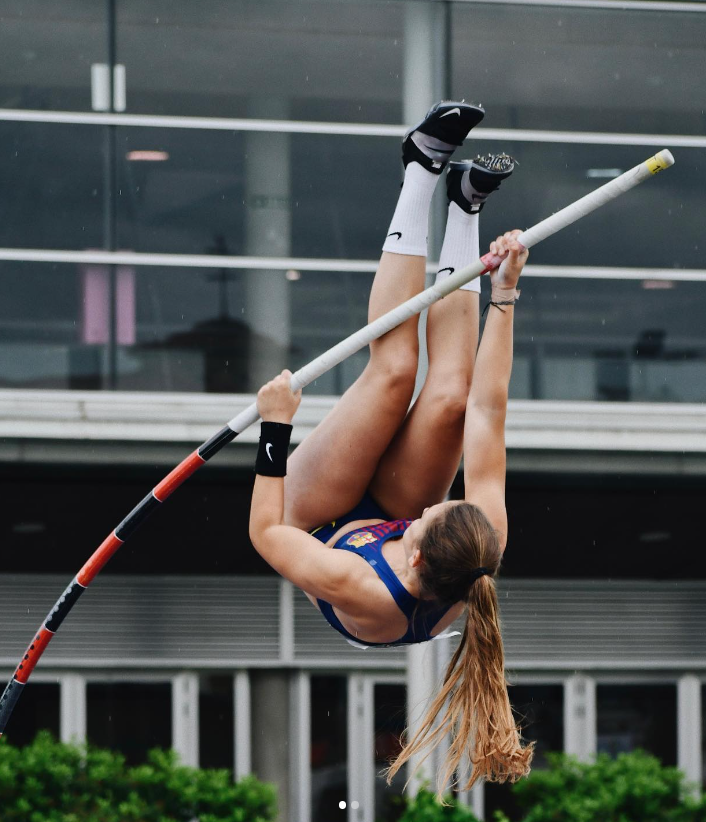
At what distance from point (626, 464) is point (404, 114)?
307 centimetres

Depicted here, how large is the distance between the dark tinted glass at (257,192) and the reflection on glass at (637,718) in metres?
4.03

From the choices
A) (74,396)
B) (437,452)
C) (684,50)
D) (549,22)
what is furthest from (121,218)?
(437,452)

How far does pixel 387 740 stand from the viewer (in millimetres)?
10109

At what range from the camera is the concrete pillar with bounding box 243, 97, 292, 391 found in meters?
9.23

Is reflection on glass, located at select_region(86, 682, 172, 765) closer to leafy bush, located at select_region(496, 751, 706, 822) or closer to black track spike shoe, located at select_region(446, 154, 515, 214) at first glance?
leafy bush, located at select_region(496, 751, 706, 822)

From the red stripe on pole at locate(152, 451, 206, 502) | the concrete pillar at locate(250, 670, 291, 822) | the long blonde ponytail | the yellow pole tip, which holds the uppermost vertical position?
the yellow pole tip

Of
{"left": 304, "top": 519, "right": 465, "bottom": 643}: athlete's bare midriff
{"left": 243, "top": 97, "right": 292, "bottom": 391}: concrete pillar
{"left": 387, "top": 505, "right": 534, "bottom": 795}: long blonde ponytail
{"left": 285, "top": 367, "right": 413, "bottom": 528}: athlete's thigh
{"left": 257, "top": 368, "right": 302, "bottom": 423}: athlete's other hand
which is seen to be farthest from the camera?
{"left": 243, "top": 97, "right": 292, "bottom": 391}: concrete pillar

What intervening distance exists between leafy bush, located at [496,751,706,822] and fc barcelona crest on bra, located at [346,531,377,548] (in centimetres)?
585

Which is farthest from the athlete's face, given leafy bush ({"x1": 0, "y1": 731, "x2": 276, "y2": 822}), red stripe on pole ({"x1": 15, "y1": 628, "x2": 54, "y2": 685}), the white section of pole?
leafy bush ({"x1": 0, "y1": 731, "x2": 276, "y2": 822})

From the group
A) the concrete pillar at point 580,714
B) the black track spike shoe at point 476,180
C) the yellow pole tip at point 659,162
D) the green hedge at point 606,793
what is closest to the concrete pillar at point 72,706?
the green hedge at point 606,793

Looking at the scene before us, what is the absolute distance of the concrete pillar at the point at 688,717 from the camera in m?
10.3

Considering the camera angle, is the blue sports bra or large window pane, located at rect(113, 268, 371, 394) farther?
large window pane, located at rect(113, 268, 371, 394)

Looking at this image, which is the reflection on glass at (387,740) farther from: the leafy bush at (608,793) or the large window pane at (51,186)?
the large window pane at (51,186)

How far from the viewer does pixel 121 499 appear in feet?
31.3
